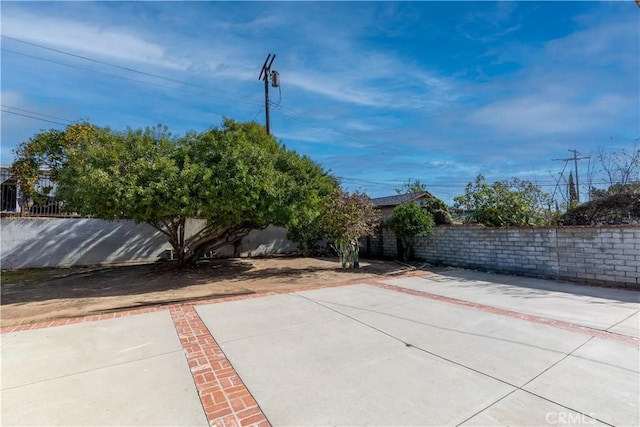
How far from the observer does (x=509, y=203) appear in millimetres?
9883

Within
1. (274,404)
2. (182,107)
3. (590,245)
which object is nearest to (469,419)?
(274,404)

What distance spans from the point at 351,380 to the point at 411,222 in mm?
8859

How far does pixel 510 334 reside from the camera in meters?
4.08

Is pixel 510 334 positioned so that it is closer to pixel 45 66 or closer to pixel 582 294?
pixel 582 294

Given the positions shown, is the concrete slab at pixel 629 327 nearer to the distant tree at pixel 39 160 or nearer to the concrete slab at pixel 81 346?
the concrete slab at pixel 81 346

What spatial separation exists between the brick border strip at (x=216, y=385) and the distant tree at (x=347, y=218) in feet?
21.3

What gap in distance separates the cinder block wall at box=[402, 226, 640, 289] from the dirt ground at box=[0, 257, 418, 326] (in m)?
2.09

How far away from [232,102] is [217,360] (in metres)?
14.5

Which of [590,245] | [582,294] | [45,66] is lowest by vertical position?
[582,294]

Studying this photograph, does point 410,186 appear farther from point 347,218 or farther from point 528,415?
point 528,415

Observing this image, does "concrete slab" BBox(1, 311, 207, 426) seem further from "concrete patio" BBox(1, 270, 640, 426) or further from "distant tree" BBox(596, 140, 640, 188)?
"distant tree" BBox(596, 140, 640, 188)
